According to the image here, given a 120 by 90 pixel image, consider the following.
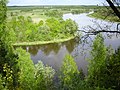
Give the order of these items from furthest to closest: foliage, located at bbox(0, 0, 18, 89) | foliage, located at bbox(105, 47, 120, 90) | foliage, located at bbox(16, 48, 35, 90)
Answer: foliage, located at bbox(16, 48, 35, 90) → foliage, located at bbox(0, 0, 18, 89) → foliage, located at bbox(105, 47, 120, 90)

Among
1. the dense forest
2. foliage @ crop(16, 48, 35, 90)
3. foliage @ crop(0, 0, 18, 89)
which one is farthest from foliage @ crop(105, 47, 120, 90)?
foliage @ crop(16, 48, 35, 90)

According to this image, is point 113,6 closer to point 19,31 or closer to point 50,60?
point 50,60

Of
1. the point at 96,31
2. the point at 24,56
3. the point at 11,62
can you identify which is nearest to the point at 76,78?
the point at 24,56

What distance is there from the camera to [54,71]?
27094 millimetres

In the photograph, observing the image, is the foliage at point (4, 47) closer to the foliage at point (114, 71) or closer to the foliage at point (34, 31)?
the foliage at point (114, 71)

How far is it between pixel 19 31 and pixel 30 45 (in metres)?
9.17

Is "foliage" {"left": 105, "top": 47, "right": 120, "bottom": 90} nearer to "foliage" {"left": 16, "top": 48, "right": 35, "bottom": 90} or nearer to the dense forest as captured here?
the dense forest

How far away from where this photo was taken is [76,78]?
1878cm

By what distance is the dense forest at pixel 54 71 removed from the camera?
8.50 meters

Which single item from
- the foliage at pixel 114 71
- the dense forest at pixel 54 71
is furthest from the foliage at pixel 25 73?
the foliage at pixel 114 71

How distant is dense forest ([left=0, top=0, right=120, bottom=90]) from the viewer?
850cm

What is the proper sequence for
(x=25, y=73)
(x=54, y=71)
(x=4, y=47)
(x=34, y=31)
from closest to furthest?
(x=4, y=47), (x=25, y=73), (x=54, y=71), (x=34, y=31)

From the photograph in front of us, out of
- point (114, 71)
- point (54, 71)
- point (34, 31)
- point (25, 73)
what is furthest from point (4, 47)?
point (34, 31)

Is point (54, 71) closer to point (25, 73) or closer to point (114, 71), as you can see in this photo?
point (25, 73)
